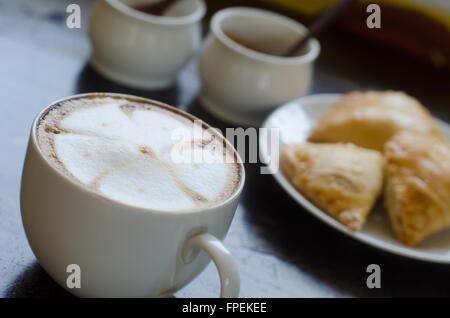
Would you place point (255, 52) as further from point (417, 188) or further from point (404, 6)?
point (404, 6)

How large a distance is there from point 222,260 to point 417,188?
1.46 feet

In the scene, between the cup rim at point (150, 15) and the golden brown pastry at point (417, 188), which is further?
the cup rim at point (150, 15)

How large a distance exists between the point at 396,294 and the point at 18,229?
0.46m

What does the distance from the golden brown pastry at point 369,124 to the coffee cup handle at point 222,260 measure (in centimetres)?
53

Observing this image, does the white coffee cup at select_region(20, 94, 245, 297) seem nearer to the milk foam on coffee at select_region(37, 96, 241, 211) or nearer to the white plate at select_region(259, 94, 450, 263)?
the milk foam on coffee at select_region(37, 96, 241, 211)

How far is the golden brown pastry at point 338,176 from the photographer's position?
0.83 m

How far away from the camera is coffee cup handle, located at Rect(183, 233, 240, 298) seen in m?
0.52

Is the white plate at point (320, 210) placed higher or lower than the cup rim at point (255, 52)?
lower

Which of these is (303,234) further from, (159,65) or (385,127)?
(159,65)

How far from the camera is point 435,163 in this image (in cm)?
89

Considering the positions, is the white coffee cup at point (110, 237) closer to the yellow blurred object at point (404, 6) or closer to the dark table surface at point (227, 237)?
the dark table surface at point (227, 237)

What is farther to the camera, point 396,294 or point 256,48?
point 256,48

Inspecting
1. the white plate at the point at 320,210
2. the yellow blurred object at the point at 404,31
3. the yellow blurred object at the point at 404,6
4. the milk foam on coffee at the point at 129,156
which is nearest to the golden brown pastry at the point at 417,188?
the white plate at the point at 320,210

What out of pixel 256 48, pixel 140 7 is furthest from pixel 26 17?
pixel 256 48
